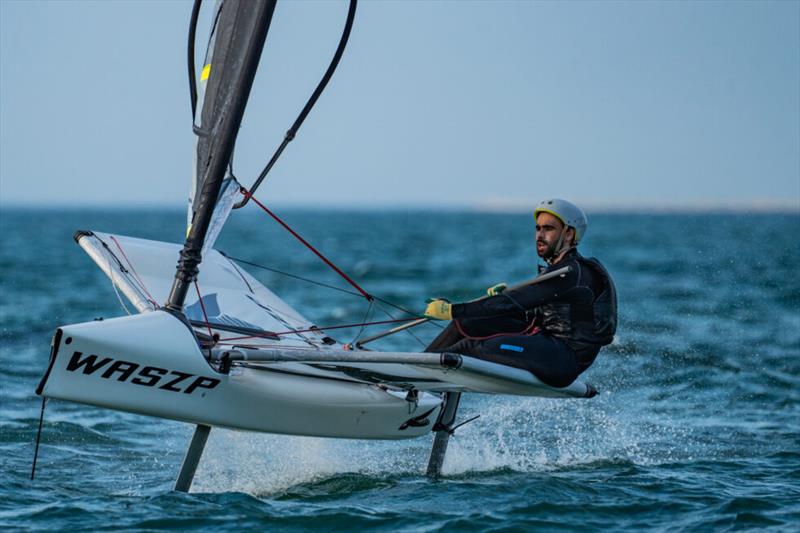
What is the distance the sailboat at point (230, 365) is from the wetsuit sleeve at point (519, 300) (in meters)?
0.29

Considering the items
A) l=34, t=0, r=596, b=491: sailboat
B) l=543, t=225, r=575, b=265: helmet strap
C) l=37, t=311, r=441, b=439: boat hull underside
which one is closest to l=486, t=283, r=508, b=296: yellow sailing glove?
Answer: l=543, t=225, r=575, b=265: helmet strap

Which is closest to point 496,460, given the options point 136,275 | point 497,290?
point 497,290

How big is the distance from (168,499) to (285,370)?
952 mm

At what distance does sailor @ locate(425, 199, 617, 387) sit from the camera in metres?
5.48

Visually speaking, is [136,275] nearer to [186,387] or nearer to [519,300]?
[186,387]

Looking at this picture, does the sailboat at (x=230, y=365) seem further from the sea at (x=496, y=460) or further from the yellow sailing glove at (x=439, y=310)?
the sea at (x=496, y=460)

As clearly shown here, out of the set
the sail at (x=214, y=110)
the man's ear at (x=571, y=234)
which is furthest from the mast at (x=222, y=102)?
the man's ear at (x=571, y=234)

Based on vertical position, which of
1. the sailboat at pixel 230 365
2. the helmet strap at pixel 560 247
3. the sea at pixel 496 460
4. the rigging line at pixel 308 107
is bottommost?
the sea at pixel 496 460

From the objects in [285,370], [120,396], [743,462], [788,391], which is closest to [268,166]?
[285,370]

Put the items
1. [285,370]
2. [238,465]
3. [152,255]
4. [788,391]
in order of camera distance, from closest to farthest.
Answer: [285,370] < [238,465] < [152,255] < [788,391]

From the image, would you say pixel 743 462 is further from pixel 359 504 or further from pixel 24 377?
pixel 24 377

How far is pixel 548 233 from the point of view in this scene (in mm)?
5781

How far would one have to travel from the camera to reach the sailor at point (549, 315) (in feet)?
18.0

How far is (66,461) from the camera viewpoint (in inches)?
253
